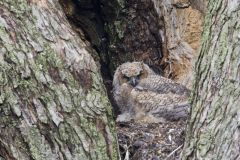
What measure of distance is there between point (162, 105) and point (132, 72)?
0.65 metres

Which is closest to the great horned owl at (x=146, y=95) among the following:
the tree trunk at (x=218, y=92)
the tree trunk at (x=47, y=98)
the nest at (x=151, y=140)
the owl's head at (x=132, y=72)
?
the owl's head at (x=132, y=72)

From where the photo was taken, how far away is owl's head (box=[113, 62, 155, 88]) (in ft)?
18.9

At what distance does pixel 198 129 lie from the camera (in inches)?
120

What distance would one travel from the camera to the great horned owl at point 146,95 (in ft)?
17.1

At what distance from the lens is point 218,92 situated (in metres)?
3.04

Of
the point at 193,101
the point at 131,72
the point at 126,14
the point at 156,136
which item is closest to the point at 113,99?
the point at 131,72

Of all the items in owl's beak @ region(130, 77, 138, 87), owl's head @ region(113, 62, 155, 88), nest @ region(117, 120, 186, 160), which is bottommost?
nest @ region(117, 120, 186, 160)

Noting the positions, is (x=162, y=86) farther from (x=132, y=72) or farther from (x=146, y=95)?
(x=132, y=72)

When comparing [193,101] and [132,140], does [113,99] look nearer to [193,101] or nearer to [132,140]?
[132,140]

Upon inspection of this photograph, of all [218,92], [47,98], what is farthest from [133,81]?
[218,92]

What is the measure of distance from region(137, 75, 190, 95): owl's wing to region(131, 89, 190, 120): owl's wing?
5cm

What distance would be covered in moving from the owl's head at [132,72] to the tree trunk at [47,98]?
2.17 metres

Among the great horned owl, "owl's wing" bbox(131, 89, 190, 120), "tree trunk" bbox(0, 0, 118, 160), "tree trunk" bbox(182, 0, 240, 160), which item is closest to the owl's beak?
the great horned owl

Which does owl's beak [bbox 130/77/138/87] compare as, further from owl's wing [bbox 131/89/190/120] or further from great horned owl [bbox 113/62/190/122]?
owl's wing [bbox 131/89/190/120]
